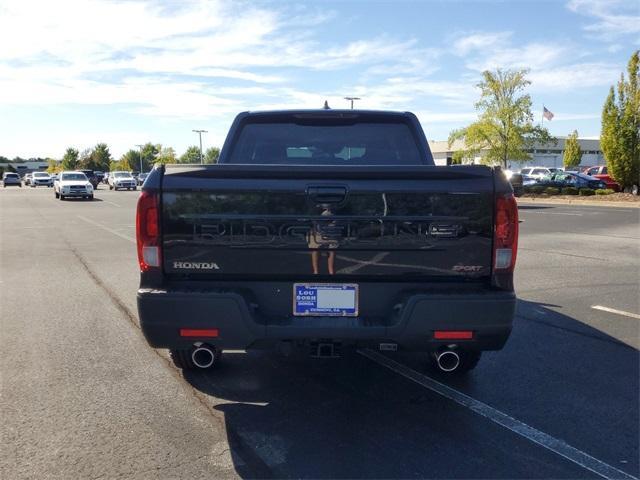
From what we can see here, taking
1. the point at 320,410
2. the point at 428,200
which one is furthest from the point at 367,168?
the point at 320,410

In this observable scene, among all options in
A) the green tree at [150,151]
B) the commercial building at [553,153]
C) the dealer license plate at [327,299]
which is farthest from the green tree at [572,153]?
the green tree at [150,151]

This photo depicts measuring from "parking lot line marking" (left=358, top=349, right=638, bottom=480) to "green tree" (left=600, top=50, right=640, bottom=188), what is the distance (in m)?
29.3

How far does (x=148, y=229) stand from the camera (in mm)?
3320

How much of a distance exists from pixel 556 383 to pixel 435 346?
145 centimetres

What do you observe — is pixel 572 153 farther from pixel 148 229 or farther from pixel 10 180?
pixel 148 229

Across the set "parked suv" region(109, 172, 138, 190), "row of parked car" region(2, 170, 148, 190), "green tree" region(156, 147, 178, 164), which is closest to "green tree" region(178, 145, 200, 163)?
"green tree" region(156, 147, 178, 164)

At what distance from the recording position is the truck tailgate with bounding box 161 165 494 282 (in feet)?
10.7

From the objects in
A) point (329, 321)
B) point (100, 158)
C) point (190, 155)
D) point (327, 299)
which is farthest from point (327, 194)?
point (100, 158)

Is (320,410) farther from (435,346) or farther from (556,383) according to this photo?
(556,383)

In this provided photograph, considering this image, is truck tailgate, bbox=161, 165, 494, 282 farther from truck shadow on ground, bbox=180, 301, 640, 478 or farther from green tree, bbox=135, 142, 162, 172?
green tree, bbox=135, 142, 162, 172

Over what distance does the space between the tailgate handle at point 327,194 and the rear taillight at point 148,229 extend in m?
0.90

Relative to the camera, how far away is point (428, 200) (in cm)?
326

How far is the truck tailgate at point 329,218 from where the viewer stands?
10.7ft

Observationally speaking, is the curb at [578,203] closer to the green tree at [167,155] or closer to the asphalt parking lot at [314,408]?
the asphalt parking lot at [314,408]
